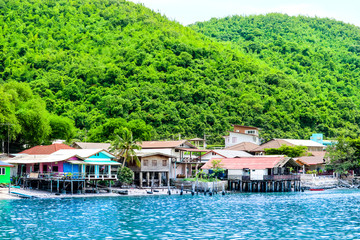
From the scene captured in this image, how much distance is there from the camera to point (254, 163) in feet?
261

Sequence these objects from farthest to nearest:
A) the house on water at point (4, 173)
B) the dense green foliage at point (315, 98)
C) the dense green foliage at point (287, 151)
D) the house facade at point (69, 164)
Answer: the dense green foliage at point (315, 98), the dense green foliage at point (287, 151), the house facade at point (69, 164), the house on water at point (4, 173)

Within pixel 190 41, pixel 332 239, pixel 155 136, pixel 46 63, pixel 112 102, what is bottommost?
pixel 332 239

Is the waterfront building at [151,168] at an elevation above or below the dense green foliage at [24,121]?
below

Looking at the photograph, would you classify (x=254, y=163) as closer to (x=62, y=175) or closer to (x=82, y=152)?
(x=82, y=152)

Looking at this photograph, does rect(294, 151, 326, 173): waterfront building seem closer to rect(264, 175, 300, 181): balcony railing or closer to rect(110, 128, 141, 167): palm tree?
rect(264, 175, 300, 181): balcony railing

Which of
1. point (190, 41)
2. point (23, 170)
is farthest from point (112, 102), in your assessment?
point (190, 41)

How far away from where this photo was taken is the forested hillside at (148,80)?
124000 millimetres

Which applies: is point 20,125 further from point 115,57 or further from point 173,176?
point 115,57

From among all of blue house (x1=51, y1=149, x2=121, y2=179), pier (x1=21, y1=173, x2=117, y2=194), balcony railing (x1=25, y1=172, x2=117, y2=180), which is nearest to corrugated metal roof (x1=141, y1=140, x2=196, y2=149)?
blue house (x1=51, y1=149, x2=121, y2=179)

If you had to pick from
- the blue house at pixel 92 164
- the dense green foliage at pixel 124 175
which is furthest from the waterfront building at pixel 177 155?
the blue house at pixel 92 164

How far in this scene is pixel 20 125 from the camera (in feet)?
265

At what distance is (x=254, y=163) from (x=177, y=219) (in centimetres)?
3592

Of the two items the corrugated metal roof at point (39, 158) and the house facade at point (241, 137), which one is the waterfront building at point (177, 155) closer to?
the corrugated metal roof at point (39, 158)

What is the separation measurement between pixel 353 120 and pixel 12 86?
3990 inches
